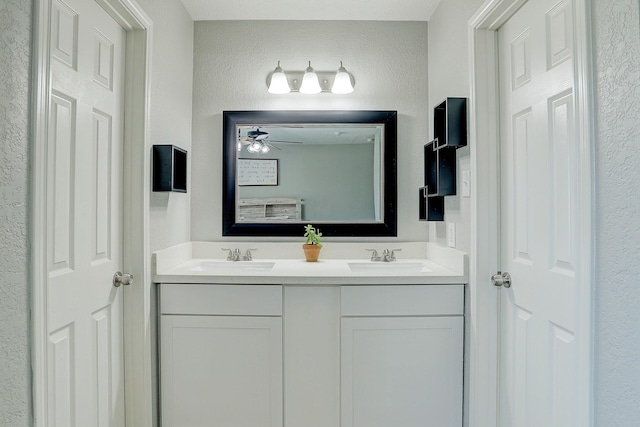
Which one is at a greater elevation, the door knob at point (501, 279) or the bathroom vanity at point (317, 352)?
the door knob at point (501, 279)

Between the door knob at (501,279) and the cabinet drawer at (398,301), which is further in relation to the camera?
the cabinet drawer at (398,301)

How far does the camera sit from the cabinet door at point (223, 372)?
1865 millimetres

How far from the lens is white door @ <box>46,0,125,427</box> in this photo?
1310 mm

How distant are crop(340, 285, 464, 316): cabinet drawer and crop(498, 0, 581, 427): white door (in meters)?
0.26

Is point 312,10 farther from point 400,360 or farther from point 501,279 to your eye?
point 400,360

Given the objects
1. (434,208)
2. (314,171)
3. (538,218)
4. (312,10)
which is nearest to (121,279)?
(314,171)

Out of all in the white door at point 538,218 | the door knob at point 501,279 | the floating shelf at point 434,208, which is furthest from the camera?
the floating shelf at point 434,208

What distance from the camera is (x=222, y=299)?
6.15 ft

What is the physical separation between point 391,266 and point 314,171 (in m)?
0.75

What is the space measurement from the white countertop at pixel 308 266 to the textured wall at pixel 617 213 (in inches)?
33.1

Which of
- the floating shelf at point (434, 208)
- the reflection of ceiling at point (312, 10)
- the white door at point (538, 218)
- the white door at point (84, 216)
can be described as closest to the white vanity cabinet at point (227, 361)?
the white door at point (84, 216)

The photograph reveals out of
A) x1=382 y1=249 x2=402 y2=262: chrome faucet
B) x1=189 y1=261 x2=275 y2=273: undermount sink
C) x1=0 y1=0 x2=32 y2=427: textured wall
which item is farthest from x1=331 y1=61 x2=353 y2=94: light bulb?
x1=0 y1=0 x2=32 y2=427: textured wall

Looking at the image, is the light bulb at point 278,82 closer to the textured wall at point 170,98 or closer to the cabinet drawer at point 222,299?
the textured wall at point 170,98

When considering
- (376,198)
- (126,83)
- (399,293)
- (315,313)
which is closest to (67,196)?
(126,83)
